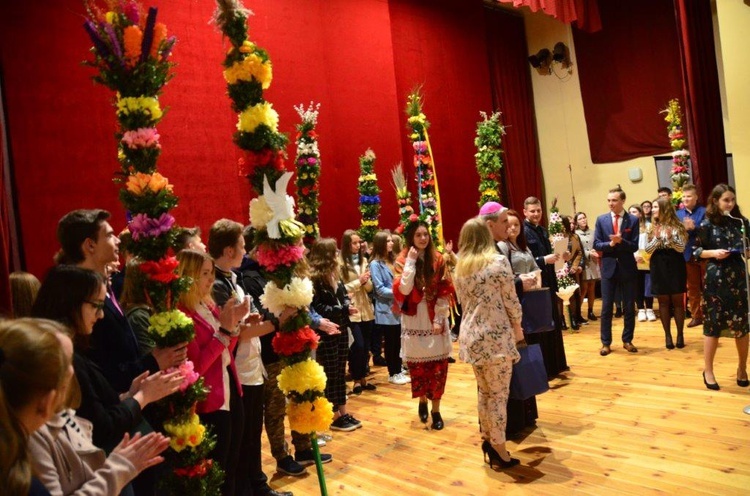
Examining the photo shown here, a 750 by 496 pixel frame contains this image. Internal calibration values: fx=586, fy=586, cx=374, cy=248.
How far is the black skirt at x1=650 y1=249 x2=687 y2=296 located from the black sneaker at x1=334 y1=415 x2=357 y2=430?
3.48m

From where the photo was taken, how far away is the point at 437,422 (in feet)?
14.5

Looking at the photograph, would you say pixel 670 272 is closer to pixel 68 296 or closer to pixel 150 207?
pixel 150 207

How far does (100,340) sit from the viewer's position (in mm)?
2199

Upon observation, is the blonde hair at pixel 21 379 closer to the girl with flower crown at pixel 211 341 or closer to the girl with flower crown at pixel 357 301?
the girl with flower crown at pixel 211 341

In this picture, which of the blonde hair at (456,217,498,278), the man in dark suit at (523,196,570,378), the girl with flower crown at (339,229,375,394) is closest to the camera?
the blonde hair at (456,217,498,278)

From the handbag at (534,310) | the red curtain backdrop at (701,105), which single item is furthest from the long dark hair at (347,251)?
the red curtain backdrop at (701,105)

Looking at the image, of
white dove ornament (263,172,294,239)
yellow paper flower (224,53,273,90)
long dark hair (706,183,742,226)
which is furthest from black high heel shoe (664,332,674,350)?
yellow paper flower (224,53,273,90)

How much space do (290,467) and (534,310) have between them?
2.05m

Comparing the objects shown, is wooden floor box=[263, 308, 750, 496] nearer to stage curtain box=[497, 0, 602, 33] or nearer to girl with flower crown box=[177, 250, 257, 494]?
girl with flower crown box=[177, 250, 257, 494]

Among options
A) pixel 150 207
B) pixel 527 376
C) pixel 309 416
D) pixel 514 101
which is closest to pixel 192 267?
pixel 150 207

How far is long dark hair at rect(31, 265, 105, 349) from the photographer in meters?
1.90

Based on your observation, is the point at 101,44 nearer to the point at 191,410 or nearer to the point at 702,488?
the point at 191,410

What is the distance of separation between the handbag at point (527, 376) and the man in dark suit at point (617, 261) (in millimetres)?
2378

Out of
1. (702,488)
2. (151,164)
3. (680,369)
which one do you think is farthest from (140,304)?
(680,369)
